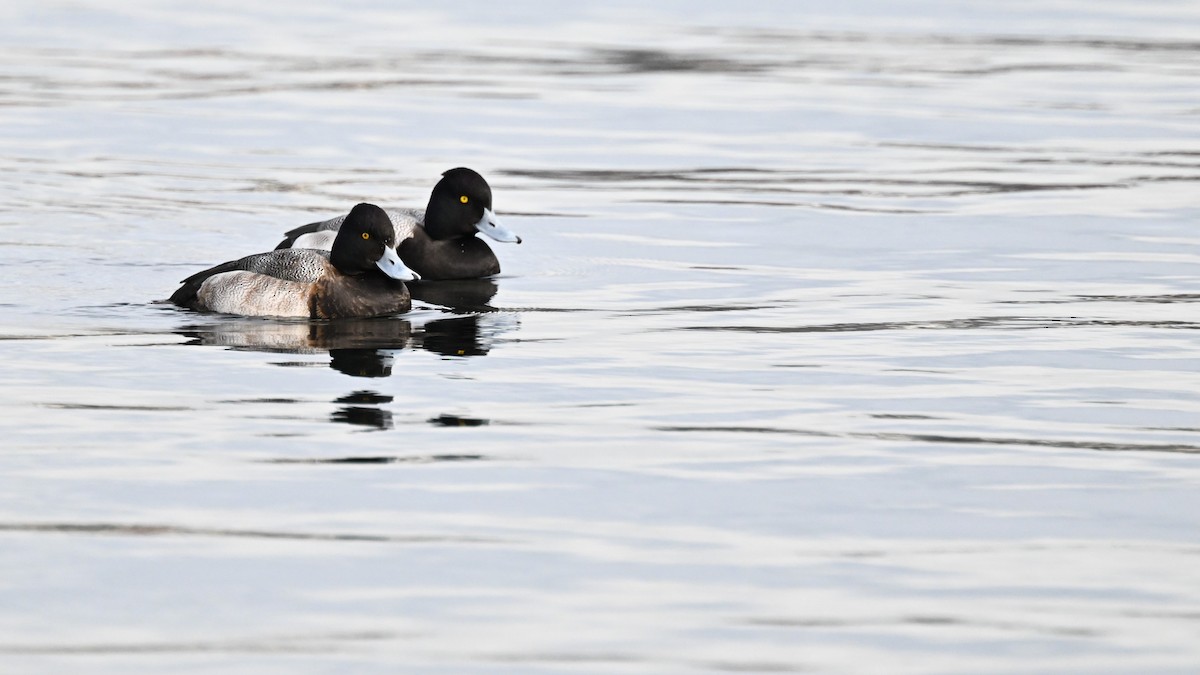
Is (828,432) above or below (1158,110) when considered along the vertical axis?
below

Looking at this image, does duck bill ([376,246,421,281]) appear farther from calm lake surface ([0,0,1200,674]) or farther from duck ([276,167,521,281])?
duck ([276,167,521,281])

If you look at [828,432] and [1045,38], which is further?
[1045,38]

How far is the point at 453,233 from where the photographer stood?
14078 millimetres

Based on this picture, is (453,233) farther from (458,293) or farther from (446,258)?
(458,293)

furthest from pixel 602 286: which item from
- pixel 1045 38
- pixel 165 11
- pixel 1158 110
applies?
pixel 165 11

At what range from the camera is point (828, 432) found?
341 inches

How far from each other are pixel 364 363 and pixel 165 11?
2677cm

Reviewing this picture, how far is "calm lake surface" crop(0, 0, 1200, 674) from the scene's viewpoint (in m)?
6.20

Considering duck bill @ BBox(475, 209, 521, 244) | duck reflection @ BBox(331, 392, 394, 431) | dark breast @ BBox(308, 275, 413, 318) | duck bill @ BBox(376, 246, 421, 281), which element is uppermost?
duck bill @ BBox(475, 209, 521, 244)

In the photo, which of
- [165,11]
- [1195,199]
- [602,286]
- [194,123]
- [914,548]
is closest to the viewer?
[914,548]

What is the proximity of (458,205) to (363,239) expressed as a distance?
6.71 feet

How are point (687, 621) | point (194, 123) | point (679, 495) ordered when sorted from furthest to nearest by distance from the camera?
point (194, 123)
point (679, 495)
point (687, 621)

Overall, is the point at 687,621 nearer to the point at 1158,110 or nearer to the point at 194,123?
the point at 194,123

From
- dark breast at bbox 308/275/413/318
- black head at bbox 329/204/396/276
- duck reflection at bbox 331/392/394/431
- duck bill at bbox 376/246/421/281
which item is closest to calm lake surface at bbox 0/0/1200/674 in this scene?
duck reflection at bbox 331/392/394/431
